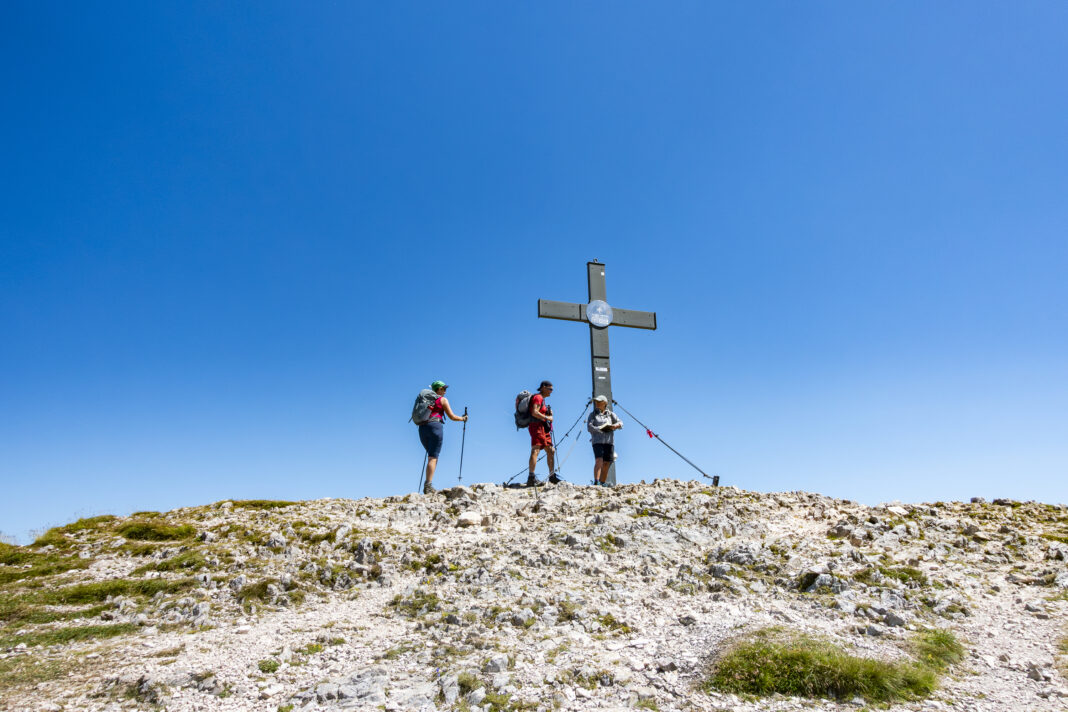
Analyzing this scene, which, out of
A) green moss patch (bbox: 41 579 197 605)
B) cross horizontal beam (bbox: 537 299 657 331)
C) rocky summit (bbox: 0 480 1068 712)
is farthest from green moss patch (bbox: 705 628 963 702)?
cross horizontal beam (bbox: 537 299 657 331)

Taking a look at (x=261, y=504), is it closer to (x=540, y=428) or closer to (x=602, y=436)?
(x=540, y=428)

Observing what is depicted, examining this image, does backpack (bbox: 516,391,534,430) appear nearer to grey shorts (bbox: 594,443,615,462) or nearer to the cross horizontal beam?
grey shorts (bbox: 594,443,615,462)

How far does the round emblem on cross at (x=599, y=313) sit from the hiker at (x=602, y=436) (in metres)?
3.22

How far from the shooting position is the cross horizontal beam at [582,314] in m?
17.5

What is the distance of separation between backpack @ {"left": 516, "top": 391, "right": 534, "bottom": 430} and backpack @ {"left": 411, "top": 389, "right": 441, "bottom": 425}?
2113 millimetres

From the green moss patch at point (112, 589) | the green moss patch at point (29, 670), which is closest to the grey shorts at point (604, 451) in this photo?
the green moss patch at point (112, 589)

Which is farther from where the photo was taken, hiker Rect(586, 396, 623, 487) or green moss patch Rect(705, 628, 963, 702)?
hiker Rect(586, 396, 623, 487)

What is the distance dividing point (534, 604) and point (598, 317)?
11.0 metres

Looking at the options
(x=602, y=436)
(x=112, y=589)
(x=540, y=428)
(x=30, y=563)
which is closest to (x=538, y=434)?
(x=540, y=428)

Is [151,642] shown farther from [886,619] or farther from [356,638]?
[886,619]

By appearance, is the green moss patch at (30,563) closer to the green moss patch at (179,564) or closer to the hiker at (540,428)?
the green moss patch at (179,564)

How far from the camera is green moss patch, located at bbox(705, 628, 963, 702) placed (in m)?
6.15

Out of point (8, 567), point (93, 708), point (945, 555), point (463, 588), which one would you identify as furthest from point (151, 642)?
point (945, 555)

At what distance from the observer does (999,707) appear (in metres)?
5.86
